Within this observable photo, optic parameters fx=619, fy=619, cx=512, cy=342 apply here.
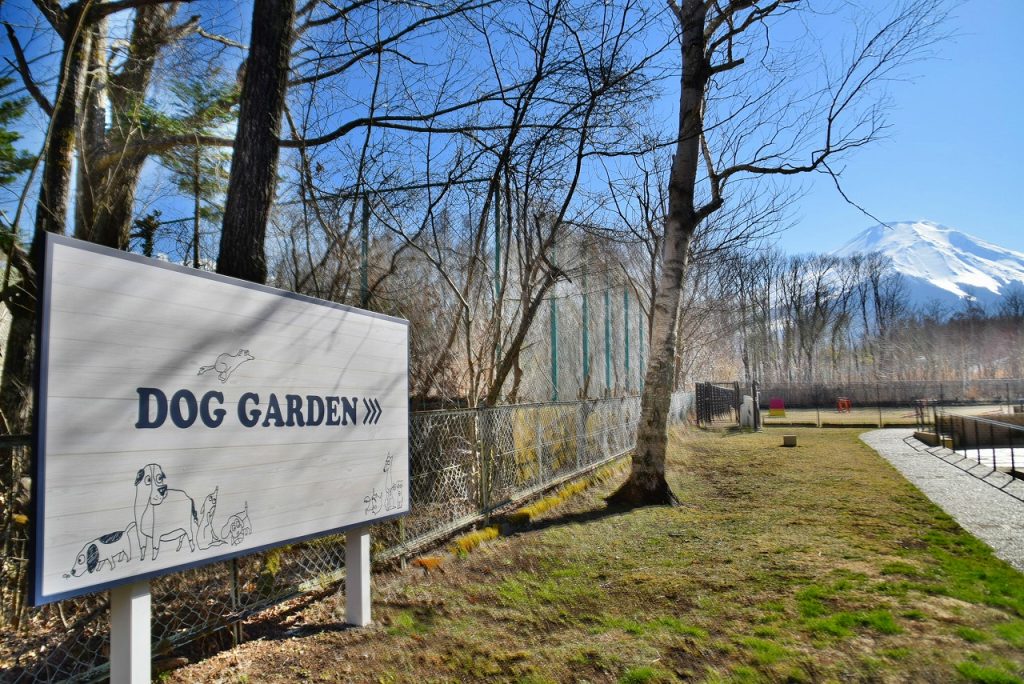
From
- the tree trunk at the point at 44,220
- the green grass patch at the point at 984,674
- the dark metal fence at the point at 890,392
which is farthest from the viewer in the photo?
the dark metal fence at the point at 890,392

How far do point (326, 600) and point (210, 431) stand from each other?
2094 mm

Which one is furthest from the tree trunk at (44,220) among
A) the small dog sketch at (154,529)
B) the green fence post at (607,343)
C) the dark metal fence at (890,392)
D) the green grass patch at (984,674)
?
the dark metal fence at (890,392)

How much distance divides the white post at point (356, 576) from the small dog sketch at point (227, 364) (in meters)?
1.45

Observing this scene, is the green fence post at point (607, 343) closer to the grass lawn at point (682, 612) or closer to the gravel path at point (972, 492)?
the gravel path at point (972, 492)

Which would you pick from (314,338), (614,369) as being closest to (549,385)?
(614,369)

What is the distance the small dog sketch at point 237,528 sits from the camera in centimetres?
288

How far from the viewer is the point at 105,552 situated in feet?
7.64

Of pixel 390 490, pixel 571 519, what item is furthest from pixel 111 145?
pixel 571 519

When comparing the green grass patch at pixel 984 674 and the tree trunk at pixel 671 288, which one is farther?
the tree trunk at pixel 671 288

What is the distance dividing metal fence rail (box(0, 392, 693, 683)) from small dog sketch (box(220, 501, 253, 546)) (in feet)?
1.90

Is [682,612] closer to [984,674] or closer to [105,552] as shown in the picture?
[984,674]

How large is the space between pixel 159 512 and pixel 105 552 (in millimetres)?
255

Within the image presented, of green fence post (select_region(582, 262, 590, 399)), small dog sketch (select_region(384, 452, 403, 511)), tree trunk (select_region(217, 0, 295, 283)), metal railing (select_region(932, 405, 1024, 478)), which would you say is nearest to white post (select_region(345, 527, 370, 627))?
small dog sketch (select_region(384, 452, 403, 511))

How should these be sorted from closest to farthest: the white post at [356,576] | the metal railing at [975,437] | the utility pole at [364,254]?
the white post at [356,576] < the utility pole at [364,254] < the metal railing at [975,437]
